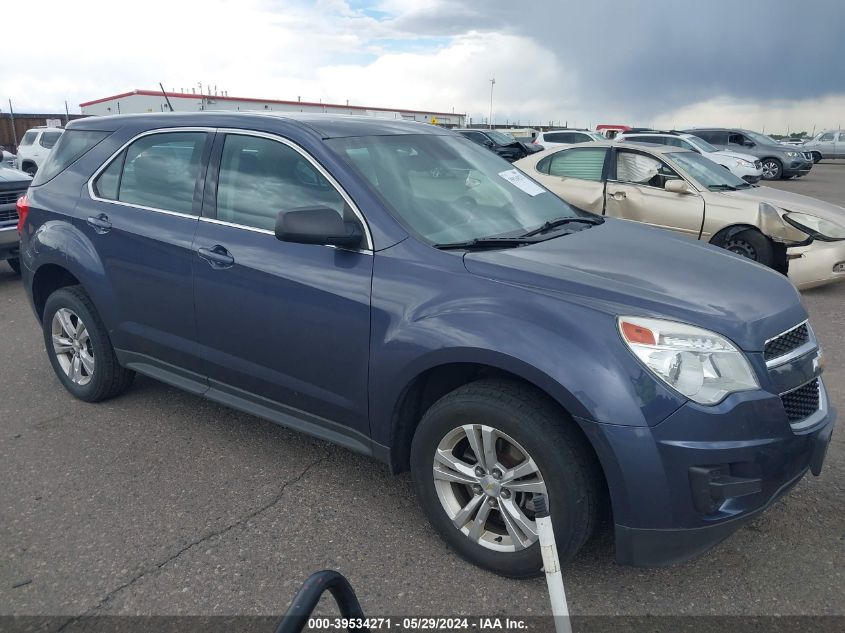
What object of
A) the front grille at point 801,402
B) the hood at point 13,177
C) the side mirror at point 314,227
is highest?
the side mirror at point 314,227

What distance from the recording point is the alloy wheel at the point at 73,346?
4527mm

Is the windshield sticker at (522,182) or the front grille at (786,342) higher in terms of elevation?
the windshield sticker at (522,182)

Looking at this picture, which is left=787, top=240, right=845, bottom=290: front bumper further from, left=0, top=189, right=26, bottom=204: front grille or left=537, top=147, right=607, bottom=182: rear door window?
left=0, top=189, right=26, bottom=204: front grille

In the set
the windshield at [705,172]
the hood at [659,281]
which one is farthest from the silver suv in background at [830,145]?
the hood at [659,281]

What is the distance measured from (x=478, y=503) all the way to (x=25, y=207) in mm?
3648

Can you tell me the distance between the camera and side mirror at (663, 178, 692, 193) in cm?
778

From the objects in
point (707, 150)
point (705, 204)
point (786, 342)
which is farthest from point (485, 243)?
point (707, 150)

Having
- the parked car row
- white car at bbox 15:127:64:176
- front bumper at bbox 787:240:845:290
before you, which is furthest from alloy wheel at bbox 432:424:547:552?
white car at bbox 15:127:64:176

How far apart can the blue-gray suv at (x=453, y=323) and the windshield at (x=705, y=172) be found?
4796 mm

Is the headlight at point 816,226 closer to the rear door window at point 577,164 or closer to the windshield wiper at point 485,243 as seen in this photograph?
the rear door window at point 577,164

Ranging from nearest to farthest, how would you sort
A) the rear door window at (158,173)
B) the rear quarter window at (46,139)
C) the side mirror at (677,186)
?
the rear door window at (158,173), the side mirror at (677,186), the rear quarter window at (46,139)

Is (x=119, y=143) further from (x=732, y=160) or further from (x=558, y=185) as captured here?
(x=732, y=160)

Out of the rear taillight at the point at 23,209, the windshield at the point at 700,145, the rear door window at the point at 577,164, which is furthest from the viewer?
the windshield at the point at 700,145

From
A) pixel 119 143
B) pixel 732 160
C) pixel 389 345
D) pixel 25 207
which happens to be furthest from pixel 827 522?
pixel 732 160
